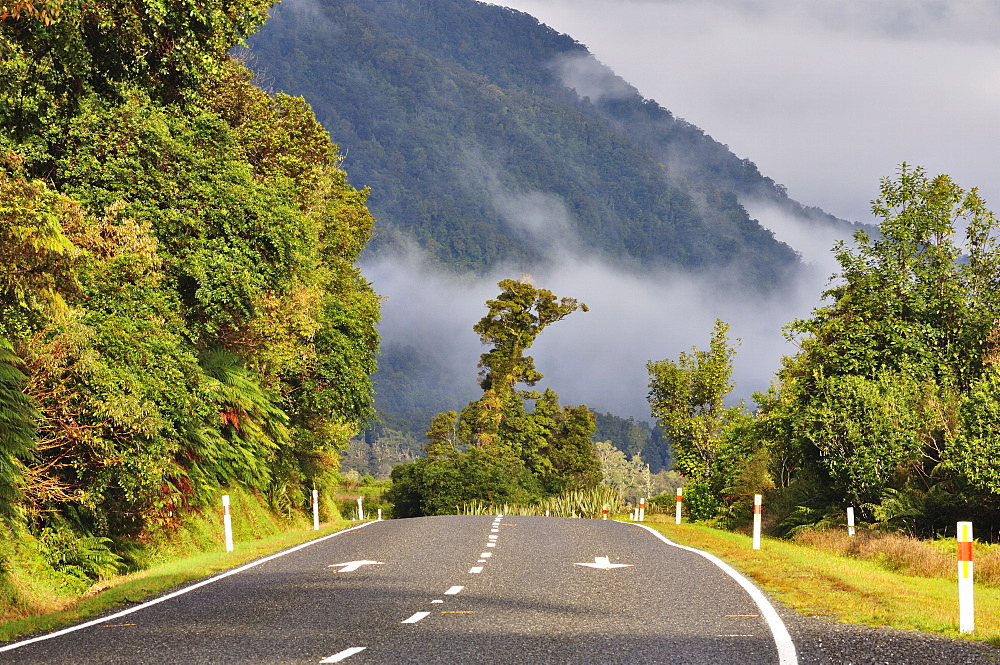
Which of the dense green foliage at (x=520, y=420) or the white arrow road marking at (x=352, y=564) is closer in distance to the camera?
the white arrow road marking at (x=352, y=564)

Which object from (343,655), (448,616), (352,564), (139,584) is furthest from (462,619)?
(352,564)

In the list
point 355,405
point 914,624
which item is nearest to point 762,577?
point 914,624

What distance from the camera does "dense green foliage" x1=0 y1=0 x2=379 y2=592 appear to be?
12.7 metres

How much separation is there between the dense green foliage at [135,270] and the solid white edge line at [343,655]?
646 centimetres

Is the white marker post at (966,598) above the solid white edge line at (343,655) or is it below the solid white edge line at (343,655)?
above

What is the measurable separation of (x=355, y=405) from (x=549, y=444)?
144 feet

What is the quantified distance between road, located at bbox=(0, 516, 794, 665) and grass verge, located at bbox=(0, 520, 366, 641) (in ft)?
1.95

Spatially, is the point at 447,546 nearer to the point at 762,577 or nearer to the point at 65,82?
the point at 762,577

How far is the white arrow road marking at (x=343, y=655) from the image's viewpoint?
805cm

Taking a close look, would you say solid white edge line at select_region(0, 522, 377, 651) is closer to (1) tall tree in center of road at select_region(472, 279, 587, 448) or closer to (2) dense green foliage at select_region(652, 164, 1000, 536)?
(2) dense green foliage at select_region(652, 164, 1000, 536)

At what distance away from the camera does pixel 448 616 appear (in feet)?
34.4

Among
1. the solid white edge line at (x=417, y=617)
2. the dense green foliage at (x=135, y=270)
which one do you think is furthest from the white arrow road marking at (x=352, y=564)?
the solid white edge line at (x=417, y=617)

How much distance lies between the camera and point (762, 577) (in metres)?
13.9

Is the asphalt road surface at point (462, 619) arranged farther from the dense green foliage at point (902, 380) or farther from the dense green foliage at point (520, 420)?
the dense green foliage at point (520, 420)
